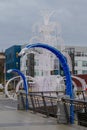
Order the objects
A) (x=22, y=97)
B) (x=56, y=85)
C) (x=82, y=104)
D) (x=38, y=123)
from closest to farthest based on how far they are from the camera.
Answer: (x=82, y=104) < (x=38, y=123) < (x=22, y=97) < (x=56, y=85)

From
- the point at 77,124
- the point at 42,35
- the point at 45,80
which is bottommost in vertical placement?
the point at 77,124

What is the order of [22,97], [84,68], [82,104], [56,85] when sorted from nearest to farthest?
[82,104] < [22,97] < [56,85] < [84,68]

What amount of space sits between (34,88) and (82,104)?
3672 centimetres

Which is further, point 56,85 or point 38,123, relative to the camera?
point 56,85

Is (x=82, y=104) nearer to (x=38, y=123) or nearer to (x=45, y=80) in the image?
(x=38, y=123)

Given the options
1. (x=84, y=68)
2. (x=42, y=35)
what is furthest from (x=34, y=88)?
(x=84, y=68)

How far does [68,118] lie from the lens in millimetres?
17062

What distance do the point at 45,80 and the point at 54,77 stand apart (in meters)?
1.53

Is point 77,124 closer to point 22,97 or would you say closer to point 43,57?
point 22,97

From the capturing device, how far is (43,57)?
5022cm

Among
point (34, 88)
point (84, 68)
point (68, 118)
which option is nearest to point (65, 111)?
point (68, 118)

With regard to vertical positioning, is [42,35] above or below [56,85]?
above

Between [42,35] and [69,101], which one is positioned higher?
[42,35]

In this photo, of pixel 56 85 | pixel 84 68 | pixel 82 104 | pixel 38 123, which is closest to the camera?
pixel 82 104
